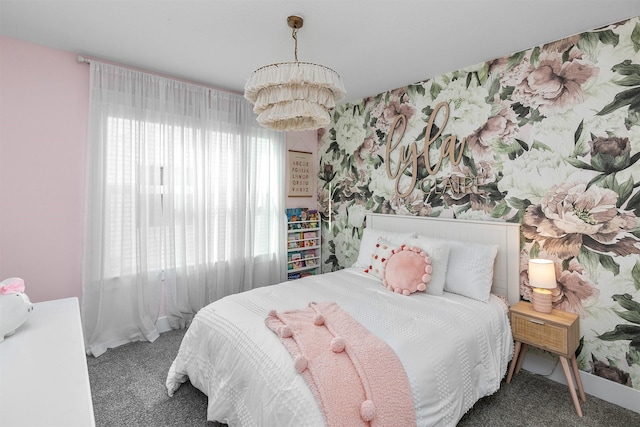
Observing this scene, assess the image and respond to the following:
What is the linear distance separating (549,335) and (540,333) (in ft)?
0.17

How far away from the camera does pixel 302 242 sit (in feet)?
13.2

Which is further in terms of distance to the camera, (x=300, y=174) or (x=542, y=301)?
(x=300, y=174)

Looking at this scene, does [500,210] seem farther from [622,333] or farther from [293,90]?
[293,90]

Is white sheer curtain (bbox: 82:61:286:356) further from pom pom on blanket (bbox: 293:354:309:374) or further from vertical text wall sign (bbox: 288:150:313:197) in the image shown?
pom pom on blanket (bbox: 293:354:309:374)

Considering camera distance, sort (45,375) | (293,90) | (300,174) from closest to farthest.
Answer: (45,375) < (293,90) < (300,174)

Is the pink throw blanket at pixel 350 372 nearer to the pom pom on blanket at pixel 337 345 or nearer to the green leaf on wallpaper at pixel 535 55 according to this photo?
the pom pom on blanket at pixel 337 345

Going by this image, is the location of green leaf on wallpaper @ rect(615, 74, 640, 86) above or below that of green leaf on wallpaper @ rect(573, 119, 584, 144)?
above

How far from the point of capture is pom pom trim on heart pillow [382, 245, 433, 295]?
92.6 inches

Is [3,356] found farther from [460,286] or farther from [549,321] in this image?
[549,321]

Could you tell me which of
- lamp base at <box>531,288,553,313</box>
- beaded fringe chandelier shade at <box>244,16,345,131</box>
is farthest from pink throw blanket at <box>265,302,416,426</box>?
lamp base at <box>531,288,553,313</box>

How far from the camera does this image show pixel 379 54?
251cm

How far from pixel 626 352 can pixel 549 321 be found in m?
0.53

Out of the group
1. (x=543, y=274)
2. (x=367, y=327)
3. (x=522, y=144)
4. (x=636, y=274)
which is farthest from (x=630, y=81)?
(x=367, y=327)

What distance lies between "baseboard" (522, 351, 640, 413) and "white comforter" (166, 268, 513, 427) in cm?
39
